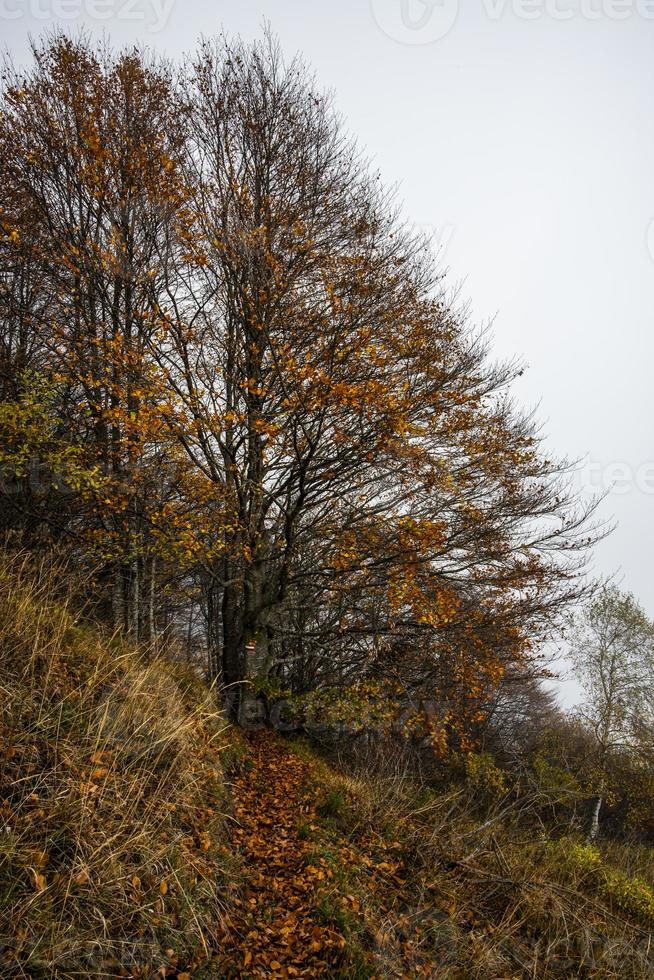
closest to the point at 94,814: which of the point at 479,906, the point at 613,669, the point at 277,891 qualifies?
the point at 277,891

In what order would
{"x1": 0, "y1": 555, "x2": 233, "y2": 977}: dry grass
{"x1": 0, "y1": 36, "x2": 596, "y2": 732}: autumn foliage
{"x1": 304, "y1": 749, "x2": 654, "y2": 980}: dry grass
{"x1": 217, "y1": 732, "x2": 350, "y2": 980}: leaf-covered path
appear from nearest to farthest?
{"x1": 0, "y1": 555, "x2": 233, "y2": 977}: dry grass, {"x1": 217, "y1": 732, "x2": 350, "y2": 980}: leaf-covered path, {"x1": 304, "y1": 749, "x2": 654, "y2": 980}: dry grass, {"x1": 0, "y1": 36, "x2": 596, "y2": 732}: autumn foliage

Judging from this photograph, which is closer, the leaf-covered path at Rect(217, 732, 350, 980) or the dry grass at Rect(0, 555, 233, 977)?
the dry grass at Rect(0, 555, 233, 977)

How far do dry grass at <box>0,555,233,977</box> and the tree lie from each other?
21.3 m

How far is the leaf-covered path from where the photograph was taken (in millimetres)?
3689

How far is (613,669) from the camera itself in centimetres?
2194

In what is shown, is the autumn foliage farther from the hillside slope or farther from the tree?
the tree

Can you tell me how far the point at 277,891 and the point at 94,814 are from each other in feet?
6.76

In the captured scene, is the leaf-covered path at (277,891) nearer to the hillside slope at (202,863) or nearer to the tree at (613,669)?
the hillside slope at (202,863)

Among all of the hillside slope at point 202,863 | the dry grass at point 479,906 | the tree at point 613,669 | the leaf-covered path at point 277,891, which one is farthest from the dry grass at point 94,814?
the tree at point 613,669

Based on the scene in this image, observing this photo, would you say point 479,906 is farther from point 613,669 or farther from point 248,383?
point 613,669

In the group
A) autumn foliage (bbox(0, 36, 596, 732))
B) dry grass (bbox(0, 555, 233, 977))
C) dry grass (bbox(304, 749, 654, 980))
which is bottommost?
dry grass (bbox(304, 749, 654, 980))

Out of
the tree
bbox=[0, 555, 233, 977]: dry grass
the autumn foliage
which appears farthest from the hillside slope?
the tree

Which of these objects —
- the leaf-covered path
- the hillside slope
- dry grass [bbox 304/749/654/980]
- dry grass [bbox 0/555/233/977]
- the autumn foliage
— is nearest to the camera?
dry grass [bbox 0/555/233/977]

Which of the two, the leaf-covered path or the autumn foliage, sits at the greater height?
the autumn foliage
